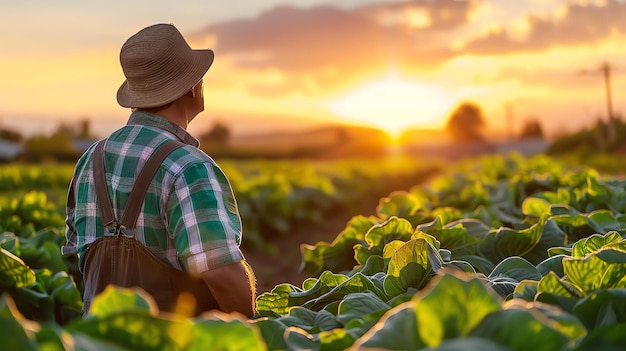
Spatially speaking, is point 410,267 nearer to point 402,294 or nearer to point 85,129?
point 402,294

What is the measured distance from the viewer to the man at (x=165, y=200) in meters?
2.82

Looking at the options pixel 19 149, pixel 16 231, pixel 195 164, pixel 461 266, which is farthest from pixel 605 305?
pixel 19 149

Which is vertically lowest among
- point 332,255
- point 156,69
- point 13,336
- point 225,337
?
point 332,255

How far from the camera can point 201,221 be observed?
2.80m

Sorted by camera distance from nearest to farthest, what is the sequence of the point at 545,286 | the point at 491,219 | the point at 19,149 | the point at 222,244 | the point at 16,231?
the point at 545,286, the point at 222,244, the point at 491,219, the point at 16,231, the point at 19,149

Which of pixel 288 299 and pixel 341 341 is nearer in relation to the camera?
pixel 341 341

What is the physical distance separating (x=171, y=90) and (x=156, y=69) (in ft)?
0.36

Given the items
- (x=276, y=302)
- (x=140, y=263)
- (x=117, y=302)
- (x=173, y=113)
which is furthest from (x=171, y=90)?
(x=117, y=302)

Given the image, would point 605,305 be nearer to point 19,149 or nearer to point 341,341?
point 341,341

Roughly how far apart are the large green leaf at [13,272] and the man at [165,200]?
0.24 metres

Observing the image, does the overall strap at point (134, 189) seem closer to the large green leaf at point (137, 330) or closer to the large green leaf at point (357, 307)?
the large green leaf at point (357, 307)

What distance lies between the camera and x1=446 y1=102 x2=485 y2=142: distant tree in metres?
108

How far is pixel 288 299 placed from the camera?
2938 mm

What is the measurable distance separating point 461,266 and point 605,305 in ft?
3.04
